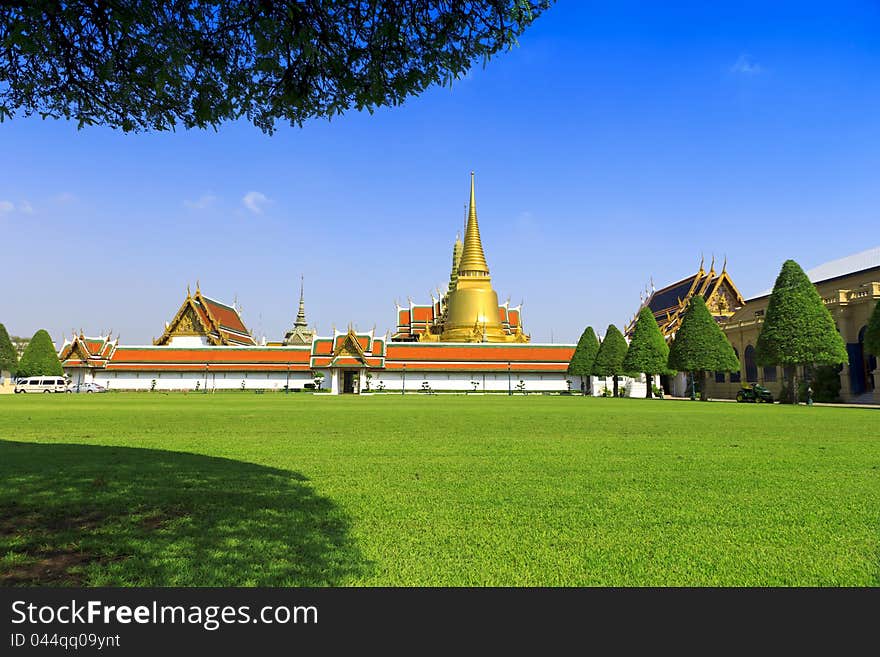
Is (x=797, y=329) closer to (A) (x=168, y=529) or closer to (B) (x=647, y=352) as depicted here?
(B) (x=647, y=352)

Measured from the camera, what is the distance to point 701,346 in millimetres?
38562

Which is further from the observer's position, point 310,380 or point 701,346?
point 310,380

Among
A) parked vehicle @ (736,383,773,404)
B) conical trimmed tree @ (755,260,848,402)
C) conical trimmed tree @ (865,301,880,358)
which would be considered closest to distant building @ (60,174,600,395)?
parked vehicle @ (736,383,773,404)

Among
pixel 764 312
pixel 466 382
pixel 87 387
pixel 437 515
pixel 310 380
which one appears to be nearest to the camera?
pixel 437 515

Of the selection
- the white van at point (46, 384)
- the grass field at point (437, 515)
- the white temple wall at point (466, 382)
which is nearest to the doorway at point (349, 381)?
the white temple wall at point (466, 382)

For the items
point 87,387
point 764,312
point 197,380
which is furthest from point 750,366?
point 87,387

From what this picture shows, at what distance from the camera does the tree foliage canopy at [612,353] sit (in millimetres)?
49719

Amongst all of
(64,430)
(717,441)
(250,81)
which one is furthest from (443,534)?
(64,430)

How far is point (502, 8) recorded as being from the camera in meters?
4.38

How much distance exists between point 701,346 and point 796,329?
7.11m

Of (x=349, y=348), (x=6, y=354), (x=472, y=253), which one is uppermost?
(x=472, y=253)

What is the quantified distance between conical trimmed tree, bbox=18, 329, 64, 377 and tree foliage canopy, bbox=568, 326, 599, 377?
5757 cm

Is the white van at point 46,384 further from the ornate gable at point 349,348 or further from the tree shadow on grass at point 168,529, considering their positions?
the tree shadow on grass at point 168,529

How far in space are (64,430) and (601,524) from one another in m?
14.0
